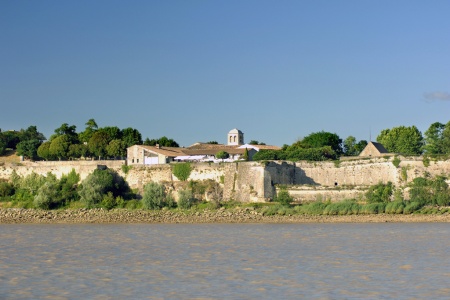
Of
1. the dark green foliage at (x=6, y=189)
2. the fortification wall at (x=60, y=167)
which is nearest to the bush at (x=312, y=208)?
the fortification wall at (x=60, y=167)

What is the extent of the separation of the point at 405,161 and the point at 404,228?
26.5 feet

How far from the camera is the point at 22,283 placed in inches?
549

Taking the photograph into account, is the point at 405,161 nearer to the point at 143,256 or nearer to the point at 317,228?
the point at 317,228

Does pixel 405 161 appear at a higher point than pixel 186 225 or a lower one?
higher

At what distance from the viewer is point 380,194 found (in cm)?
3366

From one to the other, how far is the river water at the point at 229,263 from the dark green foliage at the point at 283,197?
286 inches

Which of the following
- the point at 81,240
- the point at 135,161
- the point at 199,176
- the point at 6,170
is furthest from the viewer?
the point at 135,161

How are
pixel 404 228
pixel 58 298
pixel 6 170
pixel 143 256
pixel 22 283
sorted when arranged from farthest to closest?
1. pixel 6 170
2. pixel 404 228
3. pixel 143 256
4. pixel 22 283
5. pixel 58 298

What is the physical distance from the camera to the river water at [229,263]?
1299 cm

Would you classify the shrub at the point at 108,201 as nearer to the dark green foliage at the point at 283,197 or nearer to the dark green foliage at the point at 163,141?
the dark green foliage at the point at 283,197

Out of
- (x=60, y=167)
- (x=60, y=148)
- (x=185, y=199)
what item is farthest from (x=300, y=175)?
(x=60, y=148)

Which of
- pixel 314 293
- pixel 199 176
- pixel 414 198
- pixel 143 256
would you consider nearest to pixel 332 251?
pixel 143 256

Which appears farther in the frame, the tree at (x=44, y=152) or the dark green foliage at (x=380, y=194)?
the tree at (x=44, y=152)

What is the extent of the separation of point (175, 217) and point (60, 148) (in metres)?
A: 16.8
